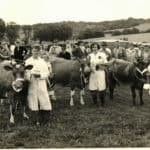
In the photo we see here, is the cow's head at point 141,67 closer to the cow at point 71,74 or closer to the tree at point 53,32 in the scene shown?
the cow at point 71,74

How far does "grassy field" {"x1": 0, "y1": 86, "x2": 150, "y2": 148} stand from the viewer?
29.0 ft

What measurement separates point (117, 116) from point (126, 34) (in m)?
9.40

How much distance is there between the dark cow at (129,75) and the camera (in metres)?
13.4

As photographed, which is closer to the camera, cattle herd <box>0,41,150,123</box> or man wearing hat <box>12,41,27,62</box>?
cattle herd <box>0,41,150,123</box>

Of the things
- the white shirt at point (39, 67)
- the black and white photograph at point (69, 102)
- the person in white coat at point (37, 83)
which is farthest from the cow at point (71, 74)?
the white shirt at point (39, 67)

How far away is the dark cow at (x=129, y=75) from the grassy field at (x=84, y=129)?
800mm

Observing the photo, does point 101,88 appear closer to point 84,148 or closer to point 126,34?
A: point 84,148

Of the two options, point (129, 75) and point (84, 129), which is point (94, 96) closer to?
point (129, 75)

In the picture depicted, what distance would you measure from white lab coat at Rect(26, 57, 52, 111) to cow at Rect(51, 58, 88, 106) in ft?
9.79

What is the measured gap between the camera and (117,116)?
1148 cm

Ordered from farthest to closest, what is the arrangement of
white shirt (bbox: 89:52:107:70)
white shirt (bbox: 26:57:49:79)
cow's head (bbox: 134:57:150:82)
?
1. cow's head (bbox: 134:57:150:82)
2. white shirt (bbox: 89:52:107:70)
3. white shirt (bbox: 26:57:49:79)

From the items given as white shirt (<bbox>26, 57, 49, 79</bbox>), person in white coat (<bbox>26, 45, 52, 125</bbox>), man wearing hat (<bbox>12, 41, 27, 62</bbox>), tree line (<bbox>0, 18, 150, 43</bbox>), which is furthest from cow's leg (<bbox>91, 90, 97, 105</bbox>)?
man wearing hat (<bbox>12, 41, 27, 62</bbox>)

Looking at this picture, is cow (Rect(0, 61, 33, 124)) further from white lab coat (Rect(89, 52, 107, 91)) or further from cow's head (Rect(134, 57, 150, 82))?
cow's head (Rect(134, 57, 150, 82))

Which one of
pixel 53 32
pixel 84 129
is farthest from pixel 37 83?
pixel 53 32
